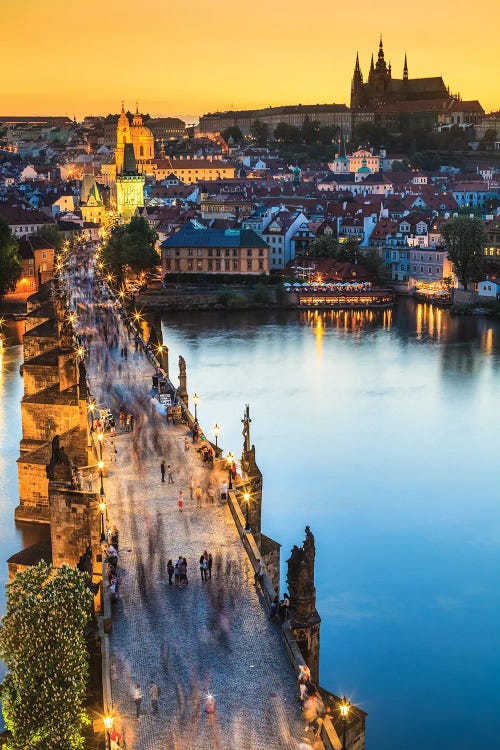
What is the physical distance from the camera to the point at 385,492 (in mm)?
21328

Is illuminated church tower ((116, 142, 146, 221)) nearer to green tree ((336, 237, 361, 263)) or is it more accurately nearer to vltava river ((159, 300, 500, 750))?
green tree ((336, 237, 361, 263))

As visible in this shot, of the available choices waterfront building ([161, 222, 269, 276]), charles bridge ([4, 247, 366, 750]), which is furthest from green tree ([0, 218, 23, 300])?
charles bridge ([4, 247, 366, 750])

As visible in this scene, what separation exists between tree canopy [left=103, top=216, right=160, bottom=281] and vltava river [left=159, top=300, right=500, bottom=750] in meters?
11.6

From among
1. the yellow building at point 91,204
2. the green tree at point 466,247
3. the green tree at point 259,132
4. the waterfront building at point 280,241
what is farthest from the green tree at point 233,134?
the green tree at point 466,247

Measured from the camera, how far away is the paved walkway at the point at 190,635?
8633 millimetres

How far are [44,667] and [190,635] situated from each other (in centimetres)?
183

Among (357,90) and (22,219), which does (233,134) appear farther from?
(22,219)

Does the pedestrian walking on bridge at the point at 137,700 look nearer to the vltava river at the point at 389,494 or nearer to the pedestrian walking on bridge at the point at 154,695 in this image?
the pedestrian walking on bridge at the point at 154,695

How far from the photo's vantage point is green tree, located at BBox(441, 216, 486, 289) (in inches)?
1900

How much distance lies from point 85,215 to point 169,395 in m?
62.5

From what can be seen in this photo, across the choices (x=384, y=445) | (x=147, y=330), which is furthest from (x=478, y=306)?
(x=384, y=445)

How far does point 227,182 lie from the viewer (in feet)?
274

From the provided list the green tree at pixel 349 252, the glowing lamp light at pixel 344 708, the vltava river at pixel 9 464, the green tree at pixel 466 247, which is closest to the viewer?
the glowing lamp light at pixel 344 708

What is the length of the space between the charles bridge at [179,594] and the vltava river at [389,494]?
92.9 inches
